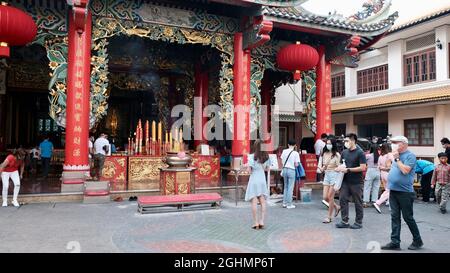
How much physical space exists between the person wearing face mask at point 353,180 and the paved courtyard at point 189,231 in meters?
0.21

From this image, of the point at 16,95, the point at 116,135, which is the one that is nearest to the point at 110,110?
the point at 116,135

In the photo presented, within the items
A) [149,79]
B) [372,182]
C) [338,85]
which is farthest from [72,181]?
[338,85]

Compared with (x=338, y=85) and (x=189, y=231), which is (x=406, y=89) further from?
(x=189, y=231)

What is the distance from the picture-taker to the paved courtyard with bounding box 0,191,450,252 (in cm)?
468

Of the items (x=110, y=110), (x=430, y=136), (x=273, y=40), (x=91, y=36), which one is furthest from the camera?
(x=430, y=136)

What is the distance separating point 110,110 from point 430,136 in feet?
47.6

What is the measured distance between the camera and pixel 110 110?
51.1ft

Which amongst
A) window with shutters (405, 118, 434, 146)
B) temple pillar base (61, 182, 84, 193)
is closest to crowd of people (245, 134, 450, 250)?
temple pillar base (61, 182, 84, 193)

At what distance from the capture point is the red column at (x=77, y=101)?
27.3 feet

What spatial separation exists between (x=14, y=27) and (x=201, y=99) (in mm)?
7382

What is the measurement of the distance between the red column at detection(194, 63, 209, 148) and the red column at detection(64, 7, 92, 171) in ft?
19.1

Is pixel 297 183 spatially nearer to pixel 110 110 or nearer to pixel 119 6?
pixel 119 6

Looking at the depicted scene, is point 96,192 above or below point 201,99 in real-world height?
below

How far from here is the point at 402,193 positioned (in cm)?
473
